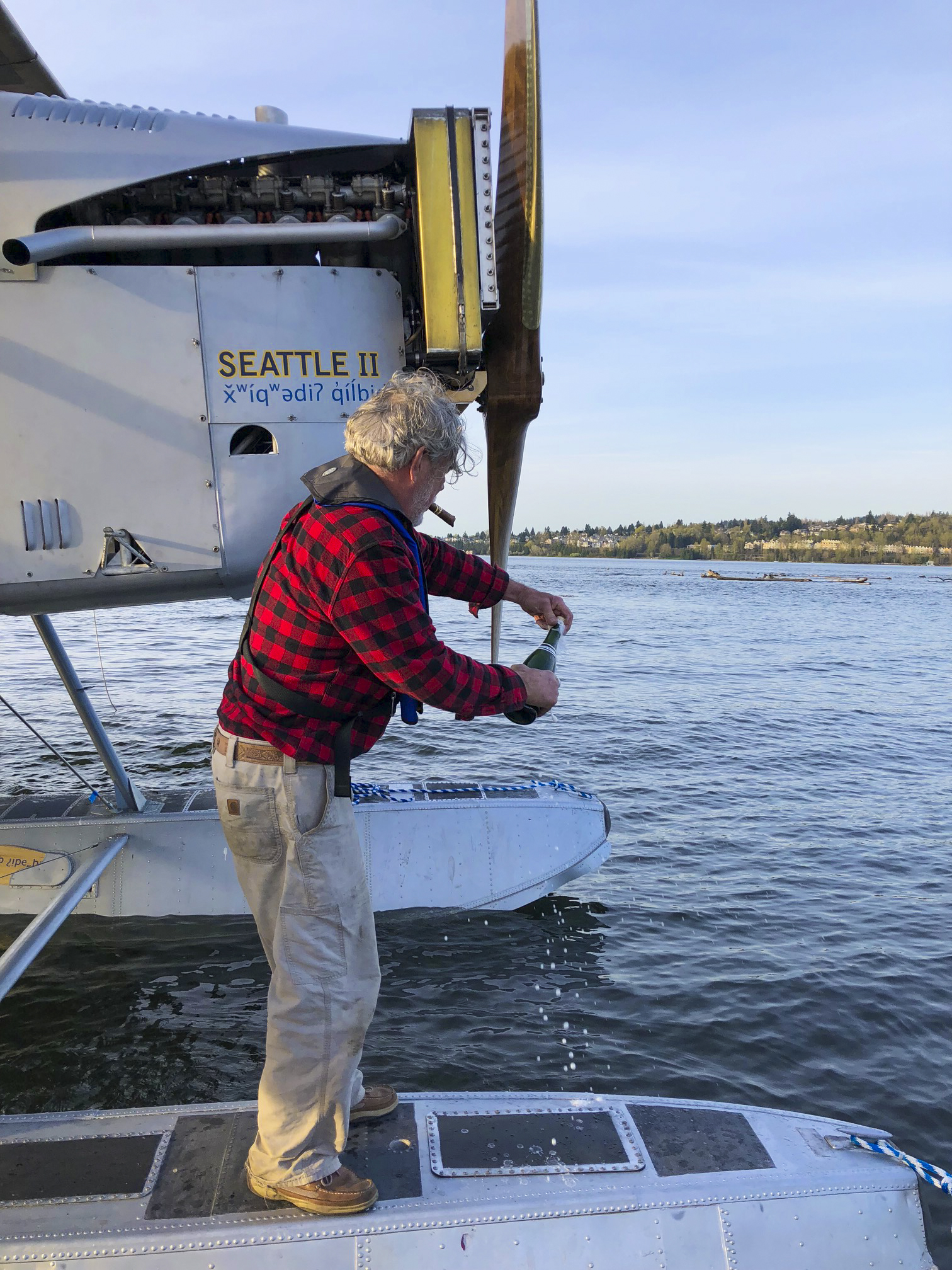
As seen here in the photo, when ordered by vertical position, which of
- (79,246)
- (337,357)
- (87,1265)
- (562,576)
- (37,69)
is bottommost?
(562,576)

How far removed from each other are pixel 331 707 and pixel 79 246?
2640mm

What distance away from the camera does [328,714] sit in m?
2.61

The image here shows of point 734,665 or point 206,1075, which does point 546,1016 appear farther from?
point 734,665

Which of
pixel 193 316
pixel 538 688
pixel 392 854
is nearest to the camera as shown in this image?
pixel 538 688

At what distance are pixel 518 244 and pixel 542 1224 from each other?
4.16m

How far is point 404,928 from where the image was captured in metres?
6.76

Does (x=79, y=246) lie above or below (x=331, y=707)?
above

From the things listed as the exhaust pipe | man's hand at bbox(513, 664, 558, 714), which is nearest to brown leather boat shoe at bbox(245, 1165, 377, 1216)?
man's hand at bbox(513, 664, 558, 714)

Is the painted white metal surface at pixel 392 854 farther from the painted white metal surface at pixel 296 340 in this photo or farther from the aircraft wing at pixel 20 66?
the aircraft wing at pixel 20 66

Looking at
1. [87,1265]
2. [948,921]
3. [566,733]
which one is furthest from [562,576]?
[87,1265]

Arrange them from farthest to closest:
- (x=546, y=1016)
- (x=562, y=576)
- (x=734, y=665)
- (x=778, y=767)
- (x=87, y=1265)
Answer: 1. (x=562, y=576)
2. (x=734, y=665)
3. (x=778, y=767)
4. (x=546, y=1016)
5. (x=87, y=1265)

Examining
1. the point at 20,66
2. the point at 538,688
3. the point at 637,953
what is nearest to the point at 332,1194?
the point at 538,688

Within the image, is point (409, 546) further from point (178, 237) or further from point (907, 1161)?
point (907, 1161)

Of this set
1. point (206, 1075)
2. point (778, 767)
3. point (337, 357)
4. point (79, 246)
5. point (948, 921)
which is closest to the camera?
point (79, 246)
